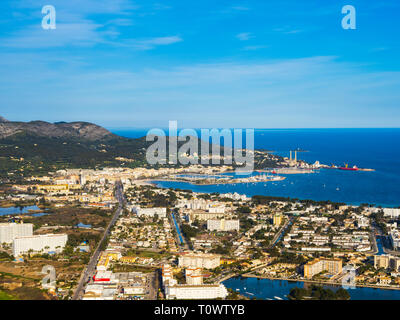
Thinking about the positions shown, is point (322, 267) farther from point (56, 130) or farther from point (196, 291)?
point (56, 130)

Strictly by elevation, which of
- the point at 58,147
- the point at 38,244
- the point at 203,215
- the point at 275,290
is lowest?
the point at 275,290

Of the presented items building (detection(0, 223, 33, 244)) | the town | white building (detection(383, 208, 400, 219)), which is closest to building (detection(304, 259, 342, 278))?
the town

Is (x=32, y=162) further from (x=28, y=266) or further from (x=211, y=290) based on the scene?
(x=211, y=290)

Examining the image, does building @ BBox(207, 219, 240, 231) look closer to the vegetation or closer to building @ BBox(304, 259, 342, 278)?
building @ BBox(304, 259, 342, 278)

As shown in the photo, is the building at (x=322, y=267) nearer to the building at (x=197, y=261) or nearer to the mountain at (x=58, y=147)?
the building at (x=197, y=261)

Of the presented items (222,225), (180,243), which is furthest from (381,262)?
(222,225)
